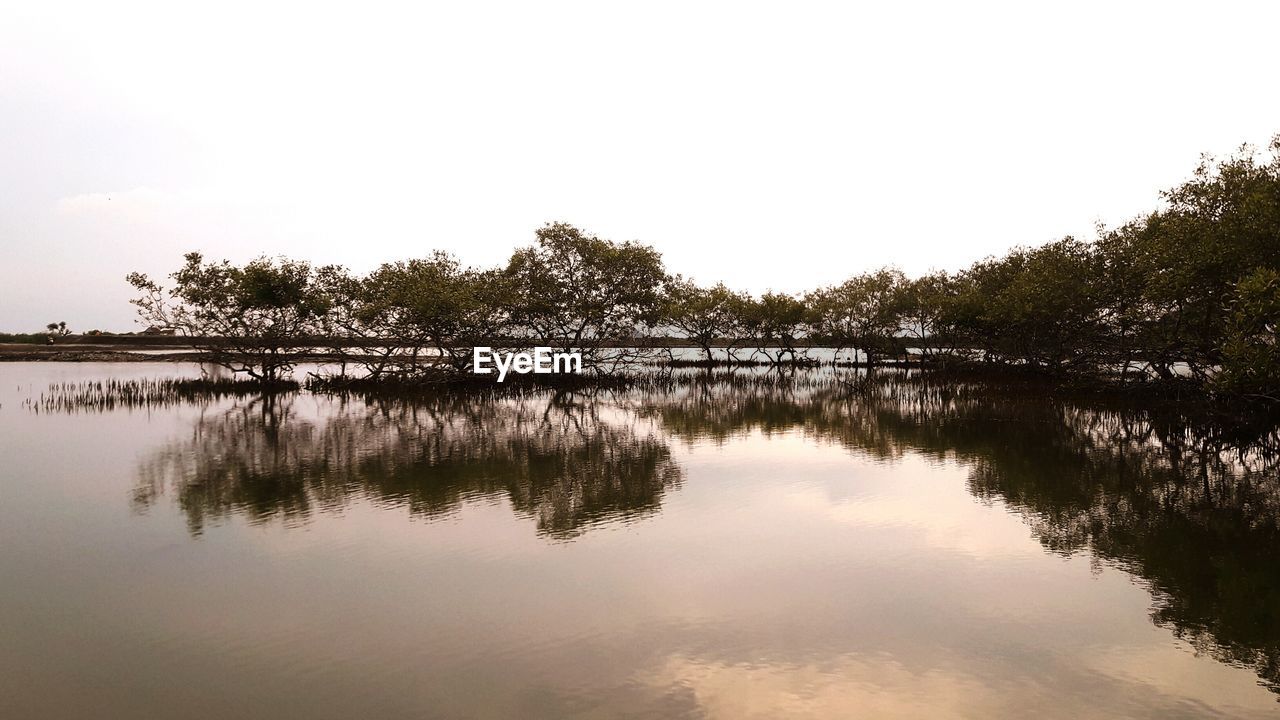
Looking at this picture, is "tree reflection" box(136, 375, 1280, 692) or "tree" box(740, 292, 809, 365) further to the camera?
"tree" box(740, 292, 809, 365)

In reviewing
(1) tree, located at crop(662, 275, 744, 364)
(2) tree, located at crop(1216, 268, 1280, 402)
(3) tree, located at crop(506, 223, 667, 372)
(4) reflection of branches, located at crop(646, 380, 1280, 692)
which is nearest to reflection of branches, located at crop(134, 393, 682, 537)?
(4) reflection of branches, located at crop(646, 380, 1280, 692)

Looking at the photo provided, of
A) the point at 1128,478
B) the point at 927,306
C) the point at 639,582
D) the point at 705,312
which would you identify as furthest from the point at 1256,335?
the point at 705,312

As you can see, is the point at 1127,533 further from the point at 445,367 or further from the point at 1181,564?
the point at 445,367

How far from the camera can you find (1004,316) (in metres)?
41.3

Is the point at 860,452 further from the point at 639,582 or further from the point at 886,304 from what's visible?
the point at 886,304

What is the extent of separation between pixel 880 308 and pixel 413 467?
164 ft

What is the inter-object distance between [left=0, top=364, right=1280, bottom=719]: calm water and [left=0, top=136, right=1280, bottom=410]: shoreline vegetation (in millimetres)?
4879

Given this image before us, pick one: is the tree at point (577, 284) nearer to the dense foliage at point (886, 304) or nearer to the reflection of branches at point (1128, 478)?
the dense foliage at point (886, 304)

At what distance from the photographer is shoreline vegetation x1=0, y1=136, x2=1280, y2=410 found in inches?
669

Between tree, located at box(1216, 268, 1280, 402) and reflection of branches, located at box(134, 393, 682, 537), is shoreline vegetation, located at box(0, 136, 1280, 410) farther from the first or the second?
reflection of branches, located at box(134, 393, 682, 537)

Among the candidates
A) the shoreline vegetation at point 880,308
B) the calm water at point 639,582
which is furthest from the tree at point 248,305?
the calm water at point 639,582

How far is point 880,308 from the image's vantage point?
5756 centimetres

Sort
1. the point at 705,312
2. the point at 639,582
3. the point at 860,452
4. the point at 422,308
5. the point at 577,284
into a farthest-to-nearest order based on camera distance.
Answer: the point at 705,312, the point at 577,284, the point at 422,308, the point at 860,452, the point at 639,582

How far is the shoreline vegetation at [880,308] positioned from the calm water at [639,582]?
4879 millimetres
